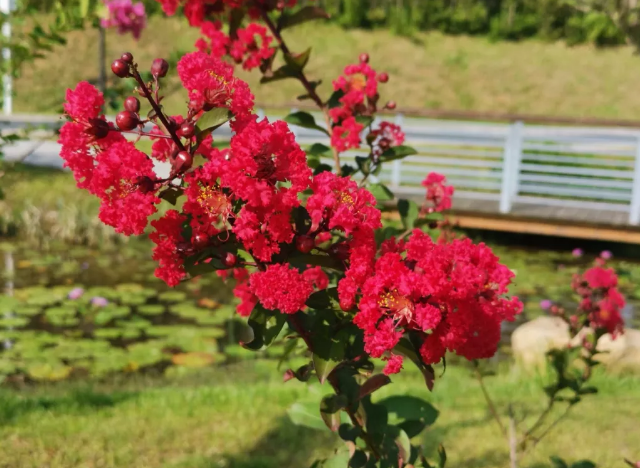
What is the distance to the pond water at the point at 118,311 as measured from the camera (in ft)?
13.5

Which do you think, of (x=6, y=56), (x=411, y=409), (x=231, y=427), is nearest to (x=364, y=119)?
(x=411, y=409)

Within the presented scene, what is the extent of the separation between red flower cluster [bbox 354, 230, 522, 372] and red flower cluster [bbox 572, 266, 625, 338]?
1109mm

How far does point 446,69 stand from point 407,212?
20.4m

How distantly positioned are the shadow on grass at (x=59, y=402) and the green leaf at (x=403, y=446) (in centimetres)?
191

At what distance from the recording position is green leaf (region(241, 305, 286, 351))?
1170mm

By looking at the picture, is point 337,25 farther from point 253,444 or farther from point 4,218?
point 253,444

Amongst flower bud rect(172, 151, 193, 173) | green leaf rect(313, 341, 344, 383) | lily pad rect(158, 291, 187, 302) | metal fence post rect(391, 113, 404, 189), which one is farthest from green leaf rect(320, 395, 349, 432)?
Answer: metal fence post rect(391, 113, 404, 189)

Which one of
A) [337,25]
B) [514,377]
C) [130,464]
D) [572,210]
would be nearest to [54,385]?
[130,464]

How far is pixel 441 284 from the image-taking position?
3.47ft

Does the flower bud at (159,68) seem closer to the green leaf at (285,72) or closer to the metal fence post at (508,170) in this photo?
the green leaf at (285,72)

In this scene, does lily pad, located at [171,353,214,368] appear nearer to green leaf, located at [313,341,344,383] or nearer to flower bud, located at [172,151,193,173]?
green leaf, located at [313,341,344,383]

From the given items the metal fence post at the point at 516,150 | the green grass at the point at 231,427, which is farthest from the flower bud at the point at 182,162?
the metal fence post at the point at 516,150

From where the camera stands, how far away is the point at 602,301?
2.21 metres

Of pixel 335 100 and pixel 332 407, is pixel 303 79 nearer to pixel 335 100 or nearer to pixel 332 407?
pixel 335 100
